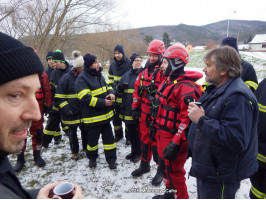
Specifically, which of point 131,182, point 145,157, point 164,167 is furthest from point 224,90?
point 131,182

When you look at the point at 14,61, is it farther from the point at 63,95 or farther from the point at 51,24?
the point at 51,24

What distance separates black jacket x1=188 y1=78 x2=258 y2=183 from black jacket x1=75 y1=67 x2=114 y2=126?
6.96ft

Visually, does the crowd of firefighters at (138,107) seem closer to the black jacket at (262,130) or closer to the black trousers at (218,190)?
the black trousers at (218,190)

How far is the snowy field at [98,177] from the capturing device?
307cm

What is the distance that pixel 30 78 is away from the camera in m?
0.94

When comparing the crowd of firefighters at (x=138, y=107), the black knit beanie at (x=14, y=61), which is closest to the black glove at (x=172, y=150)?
the crowd of firefighters at (x=138, y=107)

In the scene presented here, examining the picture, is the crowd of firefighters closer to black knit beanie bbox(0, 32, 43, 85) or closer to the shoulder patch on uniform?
the shoulder patch on uniform

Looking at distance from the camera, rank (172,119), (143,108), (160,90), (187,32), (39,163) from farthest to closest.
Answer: (187,32), (39,163), (143,108), (160,90), (172,119)

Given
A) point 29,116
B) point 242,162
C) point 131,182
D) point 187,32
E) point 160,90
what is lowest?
point 131,182

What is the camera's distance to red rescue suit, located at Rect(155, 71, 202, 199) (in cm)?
236

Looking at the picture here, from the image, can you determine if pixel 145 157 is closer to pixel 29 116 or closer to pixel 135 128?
pixel 135 128

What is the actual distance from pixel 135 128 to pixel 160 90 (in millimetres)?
1601

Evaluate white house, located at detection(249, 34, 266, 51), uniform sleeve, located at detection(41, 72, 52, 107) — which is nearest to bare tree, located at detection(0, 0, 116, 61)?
uniform sleeve, located at detection(41, 72, 52, 107)

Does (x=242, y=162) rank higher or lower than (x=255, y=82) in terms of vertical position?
lower
